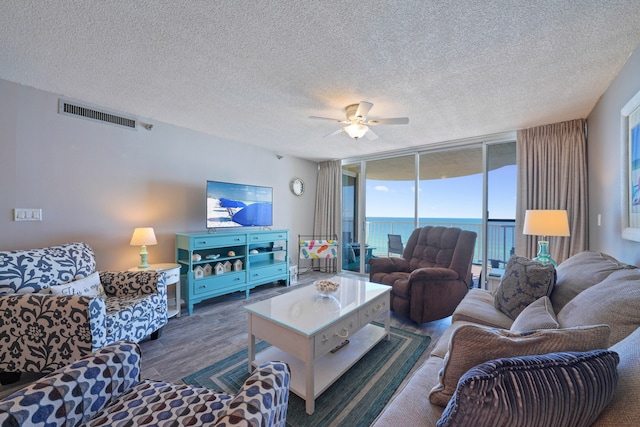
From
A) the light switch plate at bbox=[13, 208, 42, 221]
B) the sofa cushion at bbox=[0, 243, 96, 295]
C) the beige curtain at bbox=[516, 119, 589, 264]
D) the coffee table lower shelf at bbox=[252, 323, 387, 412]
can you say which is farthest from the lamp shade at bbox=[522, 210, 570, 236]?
the light switch plate at bbox=[13, 208, 42, 221]

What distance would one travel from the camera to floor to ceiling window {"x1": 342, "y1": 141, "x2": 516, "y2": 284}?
3.59m

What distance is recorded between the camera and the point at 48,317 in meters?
1.57

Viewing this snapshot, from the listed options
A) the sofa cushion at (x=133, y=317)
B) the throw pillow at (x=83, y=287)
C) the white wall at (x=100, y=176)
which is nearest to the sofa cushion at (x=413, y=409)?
the sofa cushion at (x=133, y=317)

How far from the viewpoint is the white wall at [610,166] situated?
5.69 feet

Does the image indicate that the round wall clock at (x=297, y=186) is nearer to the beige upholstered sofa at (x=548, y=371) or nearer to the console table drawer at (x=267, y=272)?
the console table drawer at (x=267, y=272)

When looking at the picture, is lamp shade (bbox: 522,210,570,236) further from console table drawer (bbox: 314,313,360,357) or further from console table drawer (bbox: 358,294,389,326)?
console table drawer (bbox: 314,313,360,357)

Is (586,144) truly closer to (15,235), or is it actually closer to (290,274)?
(290,274)

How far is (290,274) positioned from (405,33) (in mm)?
3578

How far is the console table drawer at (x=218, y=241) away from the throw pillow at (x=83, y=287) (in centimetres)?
96

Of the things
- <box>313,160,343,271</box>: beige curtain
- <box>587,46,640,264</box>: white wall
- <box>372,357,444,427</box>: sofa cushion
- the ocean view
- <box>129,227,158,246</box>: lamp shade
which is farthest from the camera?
<box>313,160,343,271</box>: beige curtain

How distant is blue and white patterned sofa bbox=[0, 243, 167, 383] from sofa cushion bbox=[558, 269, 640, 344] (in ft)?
8.67

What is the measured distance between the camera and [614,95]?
2.00m

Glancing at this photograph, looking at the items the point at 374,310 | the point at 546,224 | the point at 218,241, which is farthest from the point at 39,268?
the point at 546,224

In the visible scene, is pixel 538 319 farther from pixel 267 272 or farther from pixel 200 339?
pixel 267 272
